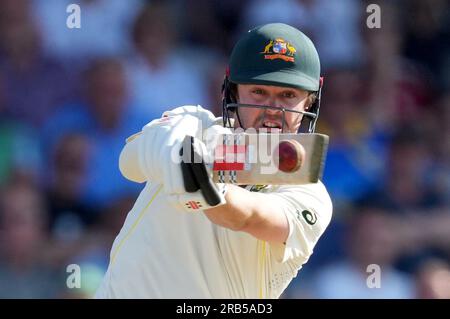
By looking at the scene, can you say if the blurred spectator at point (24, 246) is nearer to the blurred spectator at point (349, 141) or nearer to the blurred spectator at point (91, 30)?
the blurred spectator at point (91, 30)

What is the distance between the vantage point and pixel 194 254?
3.29m

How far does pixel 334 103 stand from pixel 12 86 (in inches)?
89.3

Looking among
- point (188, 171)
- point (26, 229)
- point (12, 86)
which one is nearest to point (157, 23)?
point (12, 86)

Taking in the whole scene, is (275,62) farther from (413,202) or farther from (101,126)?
(413,202)

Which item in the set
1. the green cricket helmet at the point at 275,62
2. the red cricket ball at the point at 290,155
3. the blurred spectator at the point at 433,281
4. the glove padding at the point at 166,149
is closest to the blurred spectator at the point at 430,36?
the blurred spectator at the point at 433,281

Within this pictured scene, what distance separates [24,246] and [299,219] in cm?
288

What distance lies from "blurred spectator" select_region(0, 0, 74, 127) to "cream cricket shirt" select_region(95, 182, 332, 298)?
9.82 feet

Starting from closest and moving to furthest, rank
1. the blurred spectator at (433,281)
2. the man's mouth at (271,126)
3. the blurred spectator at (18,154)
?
the man's mouth at (271,126)
the blurred spectator at (433,281)
the blurred spectator at (18,154)

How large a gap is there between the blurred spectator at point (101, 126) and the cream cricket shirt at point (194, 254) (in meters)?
2.63

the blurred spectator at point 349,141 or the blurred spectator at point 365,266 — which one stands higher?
the blurred spectator at point 349,141

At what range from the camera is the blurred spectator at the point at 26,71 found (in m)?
6.17

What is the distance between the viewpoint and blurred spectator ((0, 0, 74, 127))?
617 centimetres
